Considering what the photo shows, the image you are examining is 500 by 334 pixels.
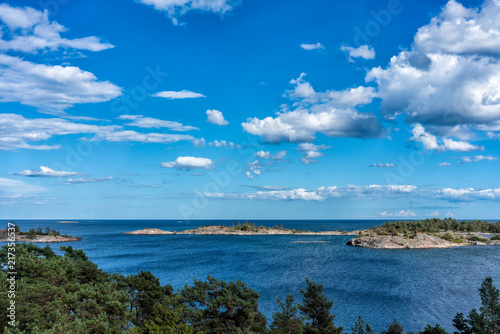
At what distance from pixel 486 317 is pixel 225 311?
896 inches

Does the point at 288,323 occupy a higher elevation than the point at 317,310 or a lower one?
higher

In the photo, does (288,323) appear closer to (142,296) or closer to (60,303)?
(142,296)

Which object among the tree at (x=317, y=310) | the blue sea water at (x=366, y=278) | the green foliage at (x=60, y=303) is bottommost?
the blue sea water at (x=366, y=278)

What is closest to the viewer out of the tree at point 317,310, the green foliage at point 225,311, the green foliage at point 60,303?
the green foliage at point 60,303

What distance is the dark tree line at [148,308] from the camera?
21.9 m

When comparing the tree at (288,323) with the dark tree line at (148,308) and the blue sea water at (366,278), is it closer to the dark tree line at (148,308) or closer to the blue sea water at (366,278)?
the dark tree line at (148,308)

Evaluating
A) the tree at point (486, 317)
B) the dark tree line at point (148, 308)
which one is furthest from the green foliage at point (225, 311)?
the tree at point (486, 317)

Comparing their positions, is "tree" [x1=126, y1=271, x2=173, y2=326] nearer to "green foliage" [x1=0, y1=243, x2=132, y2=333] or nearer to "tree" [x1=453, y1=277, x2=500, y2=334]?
"green foliage" [x1=0, y1=243, x2=132, y2=333]

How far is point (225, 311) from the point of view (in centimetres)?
2848

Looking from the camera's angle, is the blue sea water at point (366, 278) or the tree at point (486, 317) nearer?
the tree at point (486, 317)

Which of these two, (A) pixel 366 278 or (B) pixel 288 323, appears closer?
(B) pixel 288 323

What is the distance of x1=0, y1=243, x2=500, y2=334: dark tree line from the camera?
71.8 ft

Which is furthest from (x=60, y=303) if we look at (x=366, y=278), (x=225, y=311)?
(x=366, y=278)

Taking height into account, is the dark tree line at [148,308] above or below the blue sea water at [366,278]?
above
